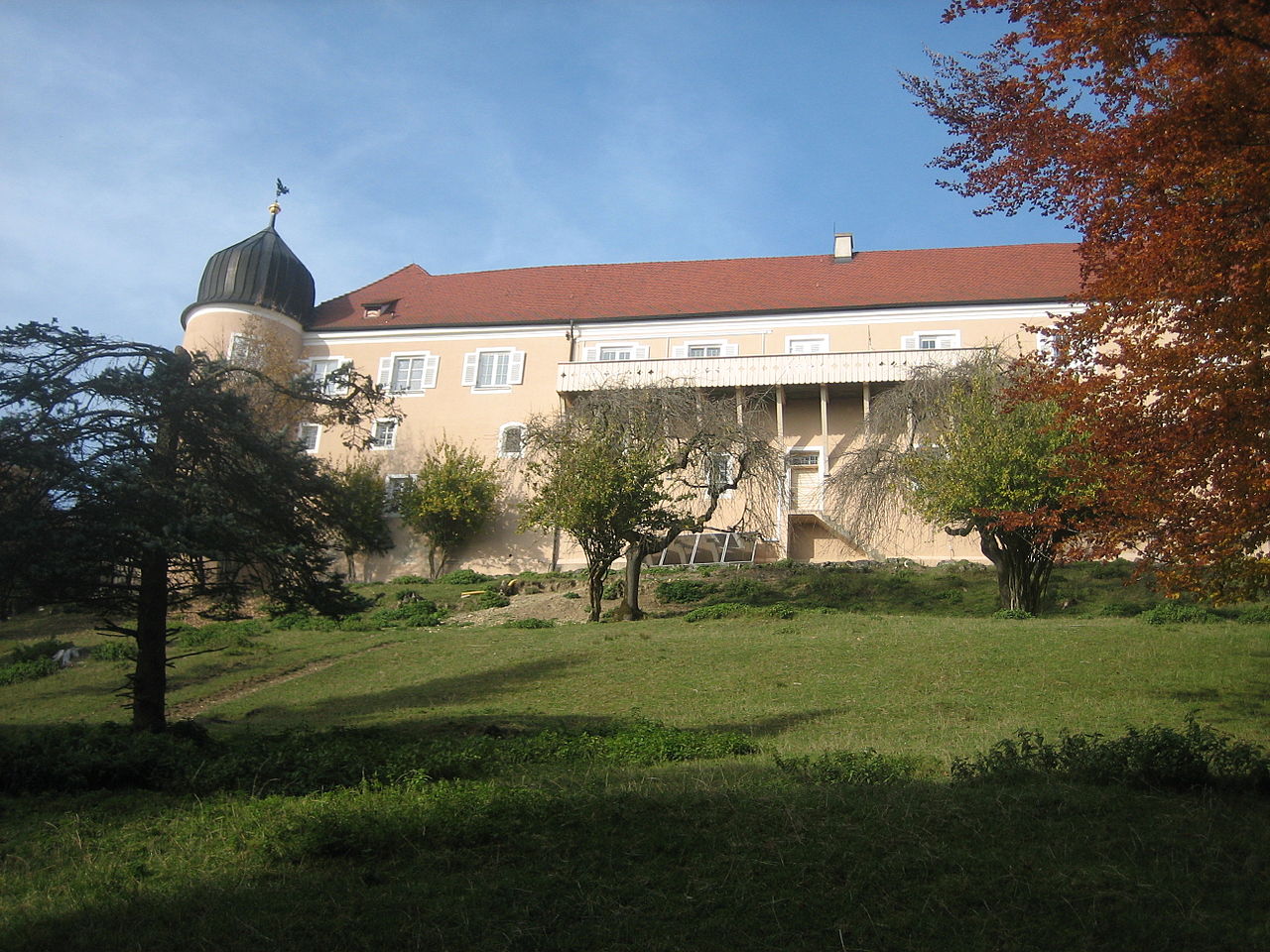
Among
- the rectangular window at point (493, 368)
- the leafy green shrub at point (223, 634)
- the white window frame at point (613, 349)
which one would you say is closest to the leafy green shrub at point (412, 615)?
the leafy green shrub at point (223, 634)

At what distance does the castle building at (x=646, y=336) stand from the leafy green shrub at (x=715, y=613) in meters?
10.9

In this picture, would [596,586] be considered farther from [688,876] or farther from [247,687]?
[688,876]

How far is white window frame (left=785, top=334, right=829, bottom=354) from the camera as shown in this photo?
1466 inches

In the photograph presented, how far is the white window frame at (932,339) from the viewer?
36.2 m

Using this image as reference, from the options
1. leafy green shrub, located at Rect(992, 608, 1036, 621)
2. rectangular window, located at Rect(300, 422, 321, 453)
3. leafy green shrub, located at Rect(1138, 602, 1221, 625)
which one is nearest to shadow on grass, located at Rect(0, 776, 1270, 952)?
leafy green shrub, located at Rect(1138, 602, 1221, 625)

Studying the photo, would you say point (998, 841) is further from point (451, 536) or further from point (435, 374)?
point (435, 374)

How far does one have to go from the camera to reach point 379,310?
41.7m

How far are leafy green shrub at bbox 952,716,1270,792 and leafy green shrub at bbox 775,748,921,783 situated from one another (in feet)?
1.58

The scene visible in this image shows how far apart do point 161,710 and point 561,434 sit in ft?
48.9

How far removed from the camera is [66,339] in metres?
10.8

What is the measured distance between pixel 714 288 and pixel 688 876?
119 feet

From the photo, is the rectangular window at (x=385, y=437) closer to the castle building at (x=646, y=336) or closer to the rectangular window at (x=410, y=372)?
the castle building at (x=646, y=336)

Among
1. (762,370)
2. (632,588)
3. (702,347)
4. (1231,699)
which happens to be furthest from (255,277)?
(1231,699)

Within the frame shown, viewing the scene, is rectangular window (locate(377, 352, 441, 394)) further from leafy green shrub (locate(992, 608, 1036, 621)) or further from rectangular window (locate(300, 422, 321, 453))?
leafy green shrub (locate(992, 608, 1036, 621))
